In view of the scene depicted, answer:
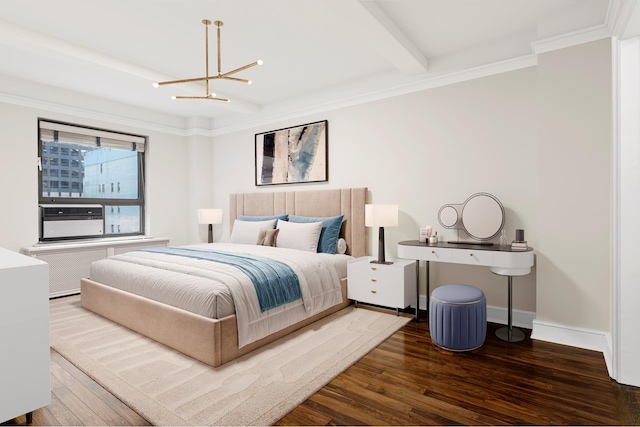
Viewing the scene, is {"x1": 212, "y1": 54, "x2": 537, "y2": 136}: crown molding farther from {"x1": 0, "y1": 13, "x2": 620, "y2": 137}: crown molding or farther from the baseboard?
the baseboard

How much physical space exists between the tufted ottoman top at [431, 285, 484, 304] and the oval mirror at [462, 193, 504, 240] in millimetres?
664

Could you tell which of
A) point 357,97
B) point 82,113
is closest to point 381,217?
point 357,97

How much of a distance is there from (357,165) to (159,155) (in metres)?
3.38

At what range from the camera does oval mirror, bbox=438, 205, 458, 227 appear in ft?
11.5

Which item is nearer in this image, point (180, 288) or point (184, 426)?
point (184, 426)

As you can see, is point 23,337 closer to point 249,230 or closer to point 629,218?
point 249,230

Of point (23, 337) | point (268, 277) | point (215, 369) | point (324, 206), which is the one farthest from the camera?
point (324, 206)

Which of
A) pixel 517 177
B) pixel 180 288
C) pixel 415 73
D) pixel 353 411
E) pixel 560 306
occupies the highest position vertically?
pixel 415 73

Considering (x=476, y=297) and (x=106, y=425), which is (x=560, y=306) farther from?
(x=106, y=425)

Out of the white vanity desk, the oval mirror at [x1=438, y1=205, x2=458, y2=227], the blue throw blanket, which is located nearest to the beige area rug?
the blue throw blanket

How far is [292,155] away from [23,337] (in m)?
3.73

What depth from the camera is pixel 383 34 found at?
2.89m

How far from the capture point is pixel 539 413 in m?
1.86

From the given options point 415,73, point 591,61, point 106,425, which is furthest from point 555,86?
point 106,425
